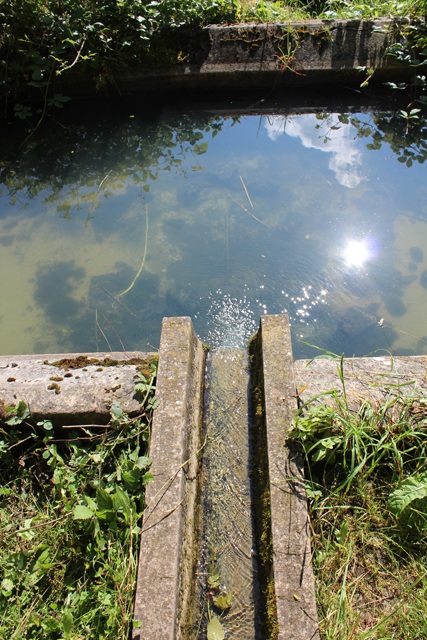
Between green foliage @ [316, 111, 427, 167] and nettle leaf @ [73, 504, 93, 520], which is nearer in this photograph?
nettle leaf @ [73, 504, 93, 520]

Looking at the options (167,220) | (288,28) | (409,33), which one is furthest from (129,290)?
(409,33)

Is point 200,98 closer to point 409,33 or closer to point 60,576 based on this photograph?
point 409,33

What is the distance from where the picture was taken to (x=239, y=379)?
282 centimetres

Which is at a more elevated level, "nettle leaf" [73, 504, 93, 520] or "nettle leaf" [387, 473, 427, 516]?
"nettle leaf" [387, 473, 427, 516]

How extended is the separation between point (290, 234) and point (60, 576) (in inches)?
113

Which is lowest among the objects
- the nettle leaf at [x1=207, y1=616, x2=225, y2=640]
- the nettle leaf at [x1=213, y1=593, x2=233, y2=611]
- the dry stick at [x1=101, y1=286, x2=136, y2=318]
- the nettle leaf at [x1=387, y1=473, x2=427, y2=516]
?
the nettle leaf at [x1=207, y1=616, x2=225, y2=640]

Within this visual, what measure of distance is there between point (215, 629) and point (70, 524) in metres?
0.78

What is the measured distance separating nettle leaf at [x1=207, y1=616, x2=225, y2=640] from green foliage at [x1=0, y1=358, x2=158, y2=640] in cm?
39

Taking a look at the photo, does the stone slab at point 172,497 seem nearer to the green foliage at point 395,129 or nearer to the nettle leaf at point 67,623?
the nettle leaf at point 67,623

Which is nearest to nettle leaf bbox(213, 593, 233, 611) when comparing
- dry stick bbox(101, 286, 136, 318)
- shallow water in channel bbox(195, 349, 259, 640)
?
shallow water in channel bbox(195, 349, 259, 640)

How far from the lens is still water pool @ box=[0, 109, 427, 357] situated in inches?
134

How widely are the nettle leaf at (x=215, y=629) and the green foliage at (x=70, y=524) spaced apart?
0.39 meters

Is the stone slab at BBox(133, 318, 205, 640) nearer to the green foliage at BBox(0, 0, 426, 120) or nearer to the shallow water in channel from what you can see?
the shallow water in channel

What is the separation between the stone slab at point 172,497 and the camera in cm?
179
